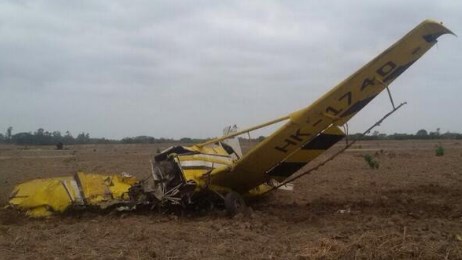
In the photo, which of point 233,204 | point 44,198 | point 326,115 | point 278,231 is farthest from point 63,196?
point 326,115

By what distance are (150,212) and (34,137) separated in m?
103

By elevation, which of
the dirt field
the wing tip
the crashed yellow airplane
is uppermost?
the wing tip

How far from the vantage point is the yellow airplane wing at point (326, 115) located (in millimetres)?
8977

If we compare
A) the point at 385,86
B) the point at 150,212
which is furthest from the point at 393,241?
the point at 150,212

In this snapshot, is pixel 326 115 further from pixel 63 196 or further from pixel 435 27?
pixel 63 196

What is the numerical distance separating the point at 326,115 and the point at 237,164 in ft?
6.84

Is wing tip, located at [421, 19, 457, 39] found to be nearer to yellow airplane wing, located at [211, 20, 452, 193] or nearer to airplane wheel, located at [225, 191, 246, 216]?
yellow airplane wing, located at [211, 20, 452, 193]

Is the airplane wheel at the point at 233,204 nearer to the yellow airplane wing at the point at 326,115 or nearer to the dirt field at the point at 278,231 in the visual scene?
the dirt field at the point at 278,231

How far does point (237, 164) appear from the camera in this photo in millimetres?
10633

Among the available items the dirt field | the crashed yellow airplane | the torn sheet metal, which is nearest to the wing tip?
the crashed yellow airplane

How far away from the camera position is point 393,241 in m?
6.58

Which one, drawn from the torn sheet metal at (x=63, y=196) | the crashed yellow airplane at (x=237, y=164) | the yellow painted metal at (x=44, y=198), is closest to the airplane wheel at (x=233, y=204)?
the crashed yellow airplane at (x=237, y=164)

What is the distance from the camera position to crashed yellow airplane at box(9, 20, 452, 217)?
9164mm

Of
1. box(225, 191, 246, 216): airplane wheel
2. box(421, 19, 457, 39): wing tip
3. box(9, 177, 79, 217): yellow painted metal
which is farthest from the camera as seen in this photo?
box(9, 177, 79, 217): yellow painted metal
